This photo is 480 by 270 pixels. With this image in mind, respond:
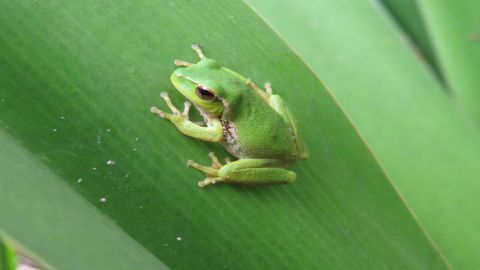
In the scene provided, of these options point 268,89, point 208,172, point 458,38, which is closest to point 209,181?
point 208,172

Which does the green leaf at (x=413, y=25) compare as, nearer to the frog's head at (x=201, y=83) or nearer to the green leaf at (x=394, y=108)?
the green leaf at (x=394, y=108)

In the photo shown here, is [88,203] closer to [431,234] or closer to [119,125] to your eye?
[119,125]

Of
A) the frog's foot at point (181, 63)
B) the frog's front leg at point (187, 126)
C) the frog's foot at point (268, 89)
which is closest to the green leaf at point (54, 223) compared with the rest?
the frog's front leg at point (187, 126)

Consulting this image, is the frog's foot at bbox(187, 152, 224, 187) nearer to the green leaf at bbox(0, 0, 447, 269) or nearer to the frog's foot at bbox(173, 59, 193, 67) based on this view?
the green leaf at bbox(0, 0, 447, 269)

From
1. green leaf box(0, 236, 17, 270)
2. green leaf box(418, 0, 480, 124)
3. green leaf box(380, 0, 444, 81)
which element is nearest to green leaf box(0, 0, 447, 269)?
green leaf box(0, 236, 17, 270)

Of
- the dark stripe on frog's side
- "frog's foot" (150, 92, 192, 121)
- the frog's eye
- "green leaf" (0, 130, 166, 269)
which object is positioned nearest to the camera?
"green leaf" (0, 130, 166, 269)

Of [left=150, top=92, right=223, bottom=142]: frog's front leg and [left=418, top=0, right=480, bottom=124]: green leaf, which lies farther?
[left=418, top=0, right=480, bottom=124]: green leaf

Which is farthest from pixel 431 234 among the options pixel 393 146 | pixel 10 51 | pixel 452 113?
pixel 10 51
